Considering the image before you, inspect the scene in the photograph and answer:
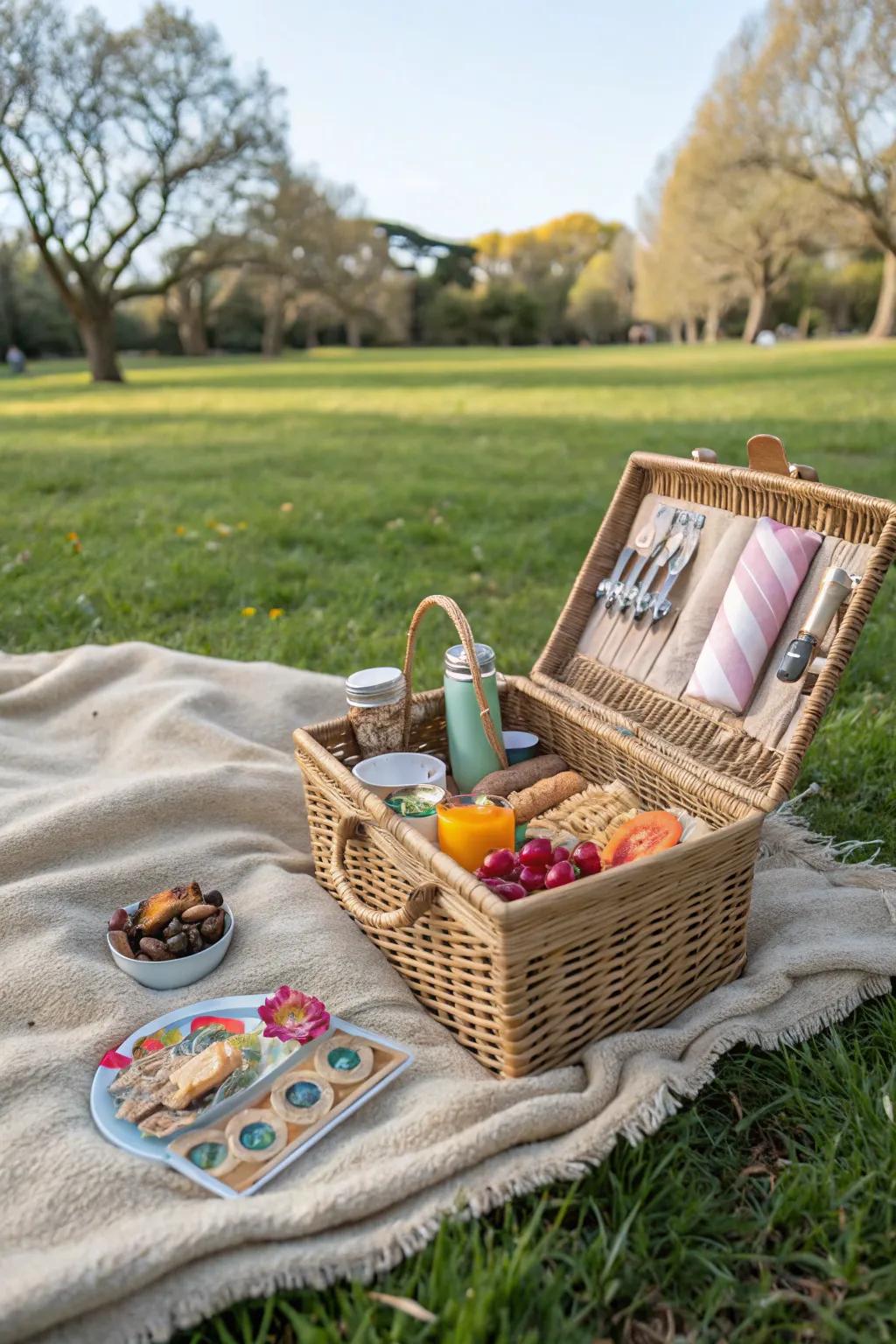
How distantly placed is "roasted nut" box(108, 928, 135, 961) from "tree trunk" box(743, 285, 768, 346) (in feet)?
124

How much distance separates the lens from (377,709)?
2.24 metres

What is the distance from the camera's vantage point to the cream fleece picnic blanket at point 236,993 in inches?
50.3

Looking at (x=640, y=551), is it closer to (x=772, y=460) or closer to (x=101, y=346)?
(x=772, y=460)

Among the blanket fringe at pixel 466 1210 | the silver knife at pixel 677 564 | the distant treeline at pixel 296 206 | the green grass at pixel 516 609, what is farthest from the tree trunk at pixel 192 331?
the blanket fringe at pixel 466 1210

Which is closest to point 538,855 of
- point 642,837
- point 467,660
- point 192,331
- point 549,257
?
point 642,837

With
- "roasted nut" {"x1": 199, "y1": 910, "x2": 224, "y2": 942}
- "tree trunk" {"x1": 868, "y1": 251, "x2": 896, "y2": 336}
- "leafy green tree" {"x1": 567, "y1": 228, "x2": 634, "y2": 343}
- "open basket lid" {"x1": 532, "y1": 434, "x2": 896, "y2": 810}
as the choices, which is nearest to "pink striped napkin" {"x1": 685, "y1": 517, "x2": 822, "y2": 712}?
"open basket lid" {"x1": 532, "y1": 434, "x2": 896, "y2": 810}

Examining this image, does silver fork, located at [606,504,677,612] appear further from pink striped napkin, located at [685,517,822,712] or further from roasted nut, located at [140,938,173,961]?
roasted nut, located at [140,938,173,961]

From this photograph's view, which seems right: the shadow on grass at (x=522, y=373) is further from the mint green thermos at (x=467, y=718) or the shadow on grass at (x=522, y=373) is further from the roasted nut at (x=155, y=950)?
the roasted nut at (x=155, y=950)

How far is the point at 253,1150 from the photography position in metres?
1.45

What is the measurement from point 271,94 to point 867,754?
73.5 ft

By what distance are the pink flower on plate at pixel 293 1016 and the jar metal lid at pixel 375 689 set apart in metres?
0.72

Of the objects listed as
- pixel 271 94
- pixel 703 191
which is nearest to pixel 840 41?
pixel 703 191

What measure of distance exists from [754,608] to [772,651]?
0.33ft

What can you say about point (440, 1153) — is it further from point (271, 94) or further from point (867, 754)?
point (271, 94)
